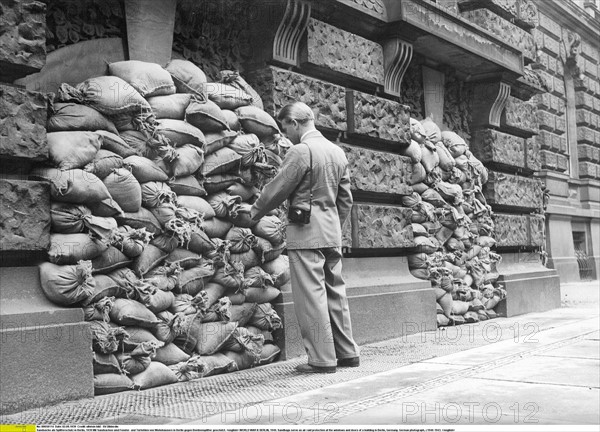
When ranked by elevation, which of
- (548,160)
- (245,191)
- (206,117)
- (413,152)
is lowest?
(245,191)

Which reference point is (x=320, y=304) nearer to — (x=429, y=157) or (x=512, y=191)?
(x=429, y=157)

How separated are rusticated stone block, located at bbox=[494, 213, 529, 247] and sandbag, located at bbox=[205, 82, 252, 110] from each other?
4.85m

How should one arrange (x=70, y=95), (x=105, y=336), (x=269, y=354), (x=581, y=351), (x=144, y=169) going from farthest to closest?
(x=581, y=351) → (x=269, y=354) → (x=144, y=169) → (x=70, y=95) → (x=105, y=336)

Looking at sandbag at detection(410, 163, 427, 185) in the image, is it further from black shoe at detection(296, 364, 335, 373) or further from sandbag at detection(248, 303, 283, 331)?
black shoe at detection(296, 364, 335, 373)

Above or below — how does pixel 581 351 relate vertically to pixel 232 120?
below

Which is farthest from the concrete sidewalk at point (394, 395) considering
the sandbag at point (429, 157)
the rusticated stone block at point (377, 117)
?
the sandbag at point (429, 157)

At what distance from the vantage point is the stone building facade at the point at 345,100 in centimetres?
384

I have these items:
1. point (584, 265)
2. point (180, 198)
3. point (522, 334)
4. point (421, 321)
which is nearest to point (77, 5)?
point (180, 198)

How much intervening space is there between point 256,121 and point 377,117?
75.7 inches

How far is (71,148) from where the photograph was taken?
4066 mm

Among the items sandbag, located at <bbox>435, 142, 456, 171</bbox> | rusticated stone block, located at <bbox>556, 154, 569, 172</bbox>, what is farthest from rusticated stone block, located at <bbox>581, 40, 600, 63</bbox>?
sandbag, located at <bbox>435, 142, 456, 171</bbox>

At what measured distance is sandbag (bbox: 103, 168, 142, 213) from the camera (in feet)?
13.9

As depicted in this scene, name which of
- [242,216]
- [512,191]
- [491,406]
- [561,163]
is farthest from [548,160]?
[491,406]

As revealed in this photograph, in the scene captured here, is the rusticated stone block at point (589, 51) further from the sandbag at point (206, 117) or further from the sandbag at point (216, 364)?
the sandbag at point (216, 364)
